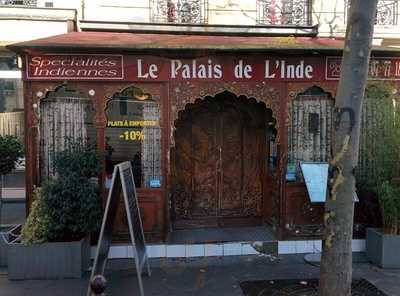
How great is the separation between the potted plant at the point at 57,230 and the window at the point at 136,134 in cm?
93

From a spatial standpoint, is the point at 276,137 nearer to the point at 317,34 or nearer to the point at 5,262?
the point at 317,34

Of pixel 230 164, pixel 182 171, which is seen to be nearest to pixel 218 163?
pixel 230 164

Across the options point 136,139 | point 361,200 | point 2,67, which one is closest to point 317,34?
point 361,200

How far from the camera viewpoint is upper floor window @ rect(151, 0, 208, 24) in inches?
375

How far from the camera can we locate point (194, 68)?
701 centimetres

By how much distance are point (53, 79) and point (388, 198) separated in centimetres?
495

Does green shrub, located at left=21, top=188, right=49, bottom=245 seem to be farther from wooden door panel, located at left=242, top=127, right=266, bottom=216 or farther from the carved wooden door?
wooden door panel, located at left=242, top=127, right=266, bottom=216

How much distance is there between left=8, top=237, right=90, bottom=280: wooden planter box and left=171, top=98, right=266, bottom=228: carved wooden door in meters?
2.40

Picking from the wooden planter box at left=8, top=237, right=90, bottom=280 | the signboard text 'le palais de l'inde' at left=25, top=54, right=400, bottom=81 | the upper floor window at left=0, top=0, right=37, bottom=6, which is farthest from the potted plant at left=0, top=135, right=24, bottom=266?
the upper floor window at left=0, top=0, right=37, bottom=6

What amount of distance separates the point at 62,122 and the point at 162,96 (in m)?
1.53

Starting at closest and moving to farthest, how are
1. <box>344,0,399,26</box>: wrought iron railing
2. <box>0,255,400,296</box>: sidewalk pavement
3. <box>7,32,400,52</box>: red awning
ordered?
<box>0,255,400,296</box>: sidewalk pavement < <box>7,32,400,52</box>: red awning < <box>344,0,399,26</box>: wrought iron railing

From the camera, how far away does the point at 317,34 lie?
9.41 metres

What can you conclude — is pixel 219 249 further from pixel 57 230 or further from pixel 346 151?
pixel 346 151

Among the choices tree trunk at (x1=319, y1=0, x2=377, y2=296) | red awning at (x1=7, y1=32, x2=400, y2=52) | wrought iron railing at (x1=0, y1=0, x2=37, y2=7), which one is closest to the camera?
tree trunk at (x1=319, y1=0, x2=377, y2=296)
